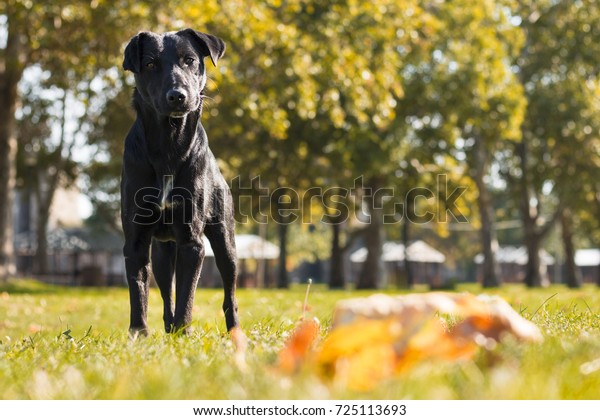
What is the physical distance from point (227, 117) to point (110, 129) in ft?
21.5

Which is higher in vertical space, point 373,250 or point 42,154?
point 42,154

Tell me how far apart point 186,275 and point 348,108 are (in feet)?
67.4

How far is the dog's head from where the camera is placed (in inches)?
173

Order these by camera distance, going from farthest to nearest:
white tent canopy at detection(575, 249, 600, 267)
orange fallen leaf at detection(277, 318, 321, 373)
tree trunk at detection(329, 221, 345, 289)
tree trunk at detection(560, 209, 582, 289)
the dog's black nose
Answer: white tent canopy at detection(575, 249, 600, 267) < tree trunk at detection(560, 209, 582, 289) < tree trunk at detection(329, 221, 345, 289) < the dog's black nose < orange fallen leaf at detection(277, 318, 321, 373)

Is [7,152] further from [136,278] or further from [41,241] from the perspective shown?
[136,278]

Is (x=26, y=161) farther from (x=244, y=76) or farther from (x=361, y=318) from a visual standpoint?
(x=361, y=318)

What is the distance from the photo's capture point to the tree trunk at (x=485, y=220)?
117 ft

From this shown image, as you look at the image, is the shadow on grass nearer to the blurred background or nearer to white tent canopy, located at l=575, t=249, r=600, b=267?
the blurred background

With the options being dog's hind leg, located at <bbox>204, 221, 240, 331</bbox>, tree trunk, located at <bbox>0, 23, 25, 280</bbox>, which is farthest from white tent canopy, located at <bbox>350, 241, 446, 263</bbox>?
dog's hind leg, located at <bbox>204, 221, 240, 331</bbox>

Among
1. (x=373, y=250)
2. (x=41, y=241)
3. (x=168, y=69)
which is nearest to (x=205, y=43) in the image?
(x=168, y=69)

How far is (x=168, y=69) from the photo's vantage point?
450 centimetres

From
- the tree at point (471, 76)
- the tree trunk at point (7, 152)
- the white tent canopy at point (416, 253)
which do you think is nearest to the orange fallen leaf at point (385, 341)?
the tree trunk at point (7, 152)

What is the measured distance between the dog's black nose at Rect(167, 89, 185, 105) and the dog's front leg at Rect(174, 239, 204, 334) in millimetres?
896

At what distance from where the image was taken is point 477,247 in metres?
84.5
